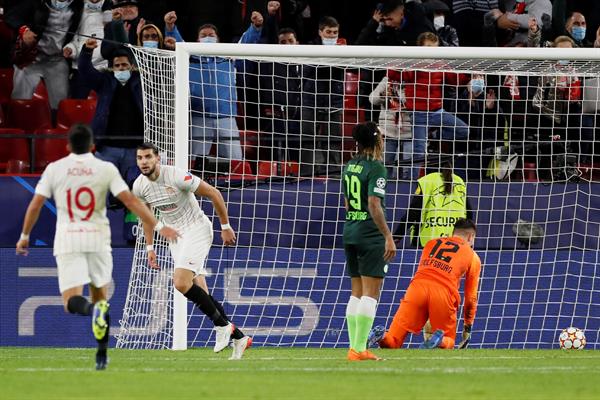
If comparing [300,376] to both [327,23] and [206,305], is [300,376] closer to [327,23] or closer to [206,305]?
[206,305]

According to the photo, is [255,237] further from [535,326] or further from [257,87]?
[535,326]

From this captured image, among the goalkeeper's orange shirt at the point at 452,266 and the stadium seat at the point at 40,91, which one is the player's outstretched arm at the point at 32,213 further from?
the stadium seat at the point at 40,91

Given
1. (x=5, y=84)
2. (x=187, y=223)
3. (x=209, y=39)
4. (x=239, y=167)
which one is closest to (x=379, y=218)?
(x=187, y=223)

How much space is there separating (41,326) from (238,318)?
7.46 feet

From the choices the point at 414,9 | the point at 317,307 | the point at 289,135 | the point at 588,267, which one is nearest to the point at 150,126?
the point at 289,135

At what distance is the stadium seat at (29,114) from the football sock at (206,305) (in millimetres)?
5872

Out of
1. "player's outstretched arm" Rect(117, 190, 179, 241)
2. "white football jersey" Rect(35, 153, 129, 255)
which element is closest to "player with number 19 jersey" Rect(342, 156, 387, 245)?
"player's outstretched arm" Rect(117, 190, 179, 241)

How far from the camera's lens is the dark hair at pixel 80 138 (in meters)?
10.8

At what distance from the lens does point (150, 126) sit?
1573cm

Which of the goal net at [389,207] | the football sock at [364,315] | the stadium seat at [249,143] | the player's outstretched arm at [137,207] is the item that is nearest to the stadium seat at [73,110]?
the goal net at [389,207]

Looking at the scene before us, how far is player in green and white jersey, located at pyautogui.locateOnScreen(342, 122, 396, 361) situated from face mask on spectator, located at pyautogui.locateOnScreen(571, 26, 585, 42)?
6360 mm

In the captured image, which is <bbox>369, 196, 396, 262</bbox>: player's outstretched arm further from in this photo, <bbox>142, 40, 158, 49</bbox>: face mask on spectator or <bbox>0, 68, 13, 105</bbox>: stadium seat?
<bbox>0, 68, 13, 105</bbox>: stadium seat

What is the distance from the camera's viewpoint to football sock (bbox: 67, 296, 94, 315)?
10875 mm

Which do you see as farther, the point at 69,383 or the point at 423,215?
the point at 423,215
